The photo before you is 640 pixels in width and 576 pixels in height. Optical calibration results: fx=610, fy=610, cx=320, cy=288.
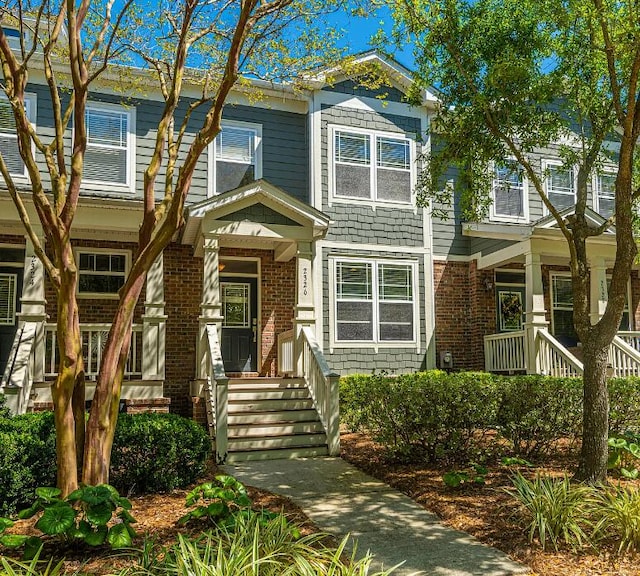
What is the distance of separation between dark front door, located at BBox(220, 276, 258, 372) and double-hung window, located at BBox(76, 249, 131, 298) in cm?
194

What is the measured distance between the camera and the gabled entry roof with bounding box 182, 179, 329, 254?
10000 mm

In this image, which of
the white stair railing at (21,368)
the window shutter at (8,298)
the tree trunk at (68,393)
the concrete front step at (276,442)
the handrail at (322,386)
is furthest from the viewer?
the window shutter at (8,298)

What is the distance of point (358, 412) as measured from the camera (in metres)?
8.30

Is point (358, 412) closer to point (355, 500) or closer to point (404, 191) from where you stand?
point (355, 500)

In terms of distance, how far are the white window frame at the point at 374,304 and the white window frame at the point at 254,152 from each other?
245 centimetres

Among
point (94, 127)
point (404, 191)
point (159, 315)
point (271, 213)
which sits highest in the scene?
point (94, 127)

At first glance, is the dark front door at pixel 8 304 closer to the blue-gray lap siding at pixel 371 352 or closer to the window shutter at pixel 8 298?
the window shutter at pixel 8 298

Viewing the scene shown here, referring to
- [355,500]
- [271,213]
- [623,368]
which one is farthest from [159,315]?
[623,368]

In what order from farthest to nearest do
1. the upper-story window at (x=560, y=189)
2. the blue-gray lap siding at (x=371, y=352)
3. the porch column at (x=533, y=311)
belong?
the upper-story window at (x=560, y=189)
the blue-gray lap siding at (x=371, y=352)
the porch column at (x=533, y=311)

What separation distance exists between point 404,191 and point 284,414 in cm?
639

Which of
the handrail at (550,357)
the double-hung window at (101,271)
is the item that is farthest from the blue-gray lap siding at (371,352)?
the double-hung window at (101,271)

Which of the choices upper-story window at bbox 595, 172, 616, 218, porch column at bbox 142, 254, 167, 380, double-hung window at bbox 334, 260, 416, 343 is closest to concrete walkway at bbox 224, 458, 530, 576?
porch column at bbox 142, 254, 167, 380

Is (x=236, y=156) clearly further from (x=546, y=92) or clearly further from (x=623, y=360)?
(x=623, y=360)

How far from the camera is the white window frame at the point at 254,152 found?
12188mm
